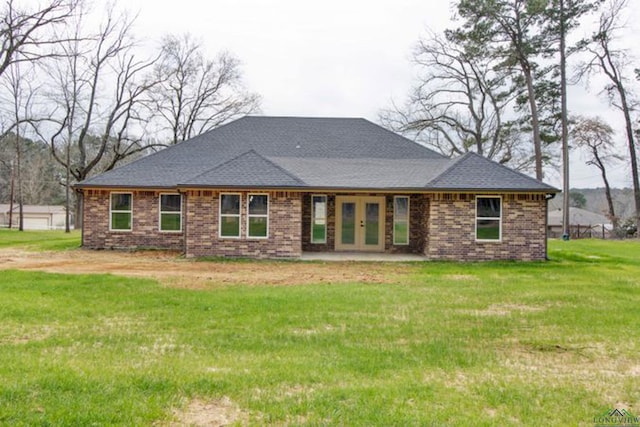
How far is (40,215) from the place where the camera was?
5162 centimetres

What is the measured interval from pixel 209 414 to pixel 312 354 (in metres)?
1.71

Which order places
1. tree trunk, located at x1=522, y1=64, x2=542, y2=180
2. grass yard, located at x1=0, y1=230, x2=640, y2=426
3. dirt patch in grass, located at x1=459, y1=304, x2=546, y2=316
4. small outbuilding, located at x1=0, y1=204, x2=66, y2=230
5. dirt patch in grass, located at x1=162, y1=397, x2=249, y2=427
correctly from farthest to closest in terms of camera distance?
small outbuilding, located at x1=0, y1=204, x2=66, y2=230, tree trunk, located at x1=522, y1=64, x2=542, y2=180, dirt patch in grass, located at x1=459, y1=304, x2=546, y2=316, grass yard, located at x1=0, y1=230, x2=640, y2=426, dirt patch in grass, located at x1=162, y1=397, x2=249, y2=427

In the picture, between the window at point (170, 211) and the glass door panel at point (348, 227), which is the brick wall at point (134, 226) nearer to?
the window at point (170, 211)

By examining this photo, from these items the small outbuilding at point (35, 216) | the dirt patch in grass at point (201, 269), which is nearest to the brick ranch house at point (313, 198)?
the dirt patch in grass at point (201, 269)

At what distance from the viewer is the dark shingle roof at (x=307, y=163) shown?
14.9 meters

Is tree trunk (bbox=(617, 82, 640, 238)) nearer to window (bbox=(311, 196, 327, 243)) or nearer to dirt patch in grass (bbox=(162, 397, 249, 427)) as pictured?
window (bbox=(311, 196, 327, 243))

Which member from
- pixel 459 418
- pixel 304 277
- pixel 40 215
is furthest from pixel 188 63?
pixel 459 418

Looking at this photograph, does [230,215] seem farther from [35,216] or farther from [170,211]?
[35,216]

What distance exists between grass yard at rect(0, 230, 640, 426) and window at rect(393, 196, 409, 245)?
279 inches

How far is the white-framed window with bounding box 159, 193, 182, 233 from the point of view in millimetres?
17031

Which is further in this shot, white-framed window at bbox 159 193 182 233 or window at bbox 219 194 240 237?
white-framed window at bbox 159 193 182 233

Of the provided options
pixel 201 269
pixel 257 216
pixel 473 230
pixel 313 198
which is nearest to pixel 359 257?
pixel 313 198

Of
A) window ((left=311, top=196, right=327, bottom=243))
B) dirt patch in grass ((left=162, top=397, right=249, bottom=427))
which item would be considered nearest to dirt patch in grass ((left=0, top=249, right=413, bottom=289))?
window ((left=311, top=196, right=327, bottom=243))

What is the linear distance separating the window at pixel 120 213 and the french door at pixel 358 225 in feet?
24.7
